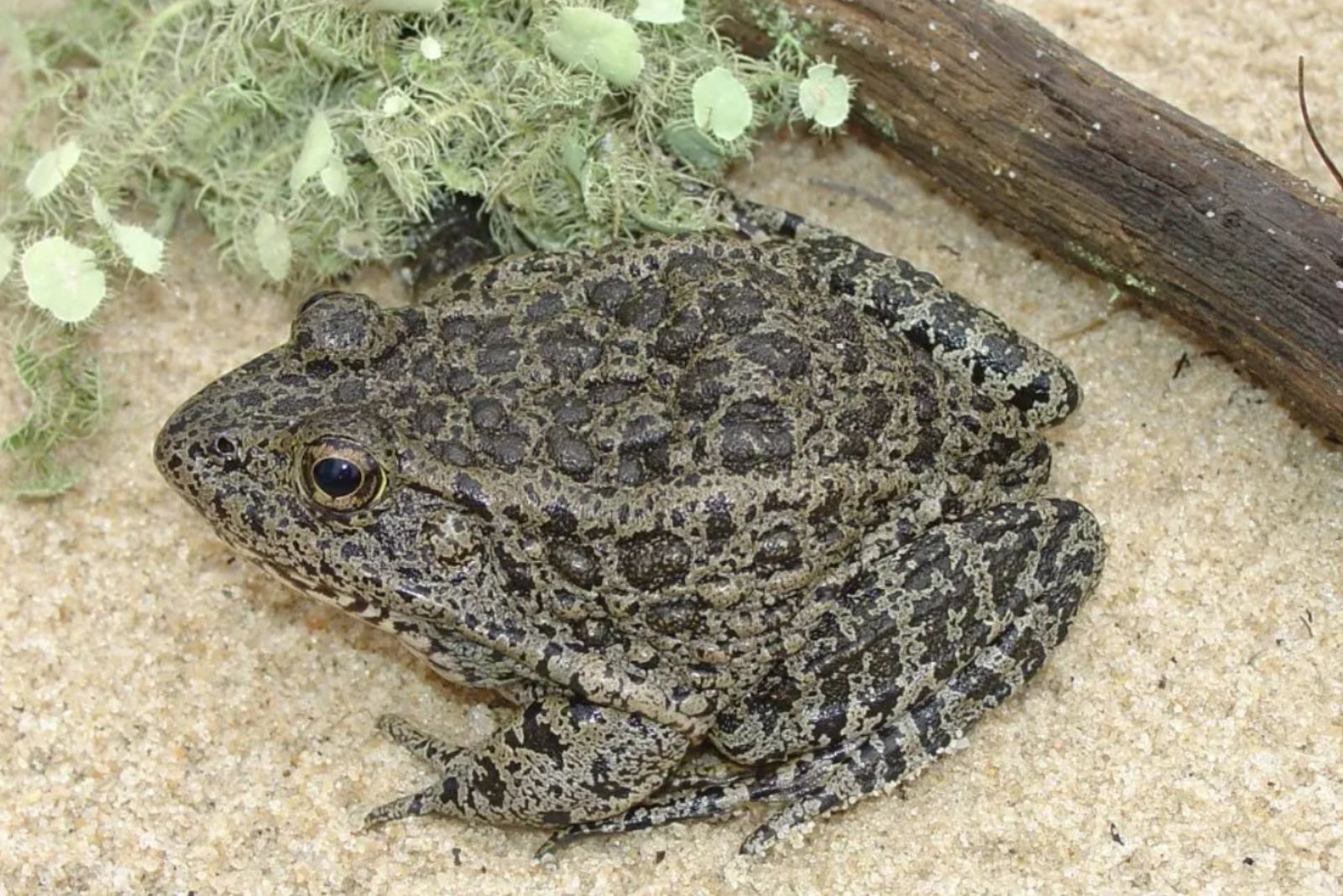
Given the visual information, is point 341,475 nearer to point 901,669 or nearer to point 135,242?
point 135,242

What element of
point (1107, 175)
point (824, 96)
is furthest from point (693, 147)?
point (1107, 175)

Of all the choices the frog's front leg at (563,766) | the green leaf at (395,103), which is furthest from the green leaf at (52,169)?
the frog's front leg at (563,766)

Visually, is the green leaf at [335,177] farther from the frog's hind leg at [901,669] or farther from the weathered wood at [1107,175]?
the frog's hind leg at [901,669]

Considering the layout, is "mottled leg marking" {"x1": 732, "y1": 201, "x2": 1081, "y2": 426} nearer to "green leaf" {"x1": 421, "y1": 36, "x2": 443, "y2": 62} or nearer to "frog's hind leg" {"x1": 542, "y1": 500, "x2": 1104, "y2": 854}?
"frog's hind leg" {"x1": 542, "y1": 500, "x2": 1104, "y2": 854}

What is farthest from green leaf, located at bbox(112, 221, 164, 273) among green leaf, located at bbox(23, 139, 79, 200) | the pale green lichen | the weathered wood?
the pale green lichen

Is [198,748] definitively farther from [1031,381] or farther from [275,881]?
[1031,381]

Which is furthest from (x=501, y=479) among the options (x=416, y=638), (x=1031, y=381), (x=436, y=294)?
(x=1031, y=381)
